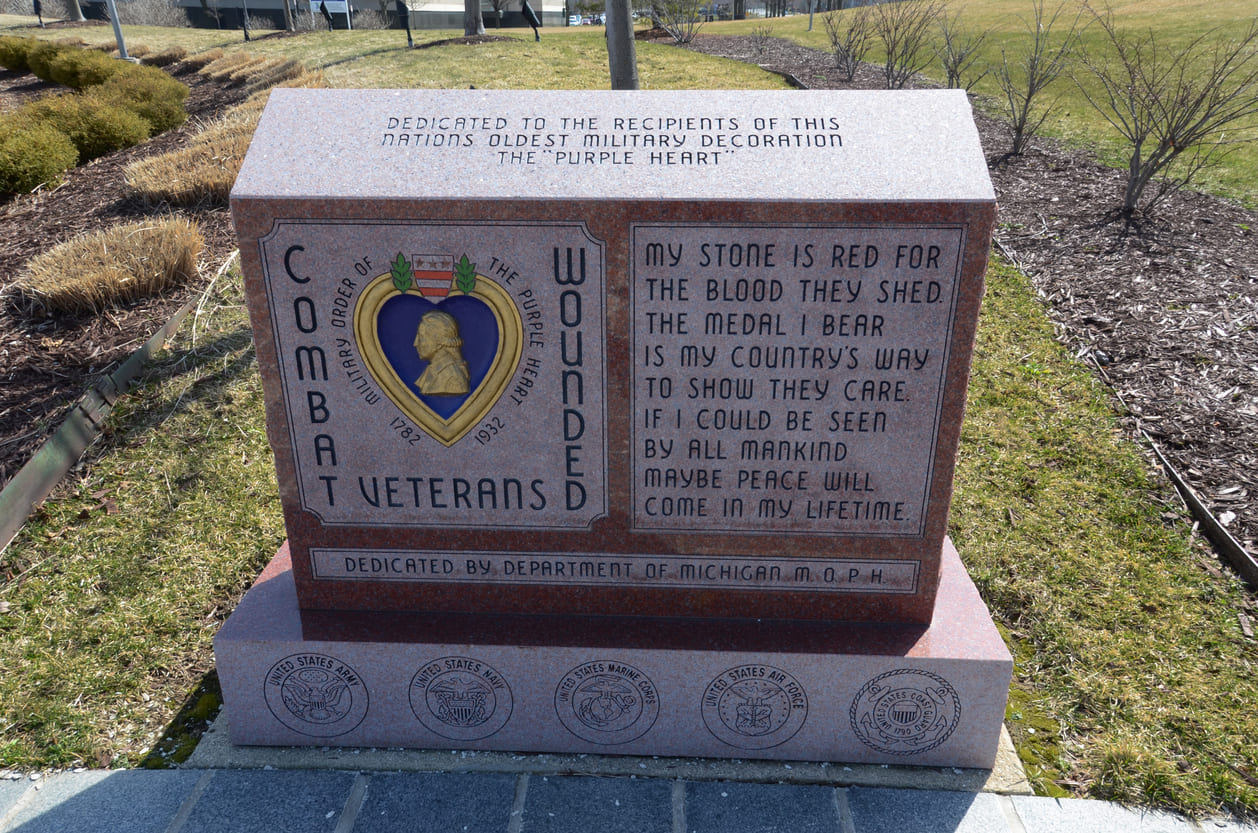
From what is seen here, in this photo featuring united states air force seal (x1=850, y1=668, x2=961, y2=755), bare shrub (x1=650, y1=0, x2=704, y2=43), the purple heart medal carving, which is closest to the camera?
the purple heart medal carving

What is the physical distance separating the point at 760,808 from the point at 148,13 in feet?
176

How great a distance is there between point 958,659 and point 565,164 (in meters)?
2.45

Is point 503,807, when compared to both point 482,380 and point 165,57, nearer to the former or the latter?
point 482,380

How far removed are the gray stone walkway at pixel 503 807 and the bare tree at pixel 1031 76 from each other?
32.7ft

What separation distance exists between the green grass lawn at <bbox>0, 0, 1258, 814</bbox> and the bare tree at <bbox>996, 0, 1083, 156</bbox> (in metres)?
5.95

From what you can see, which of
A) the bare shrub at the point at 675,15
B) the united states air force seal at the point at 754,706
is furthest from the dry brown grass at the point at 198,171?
the bare shrub at the point at 675,15

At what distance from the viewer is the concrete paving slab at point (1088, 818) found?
10.0 ft

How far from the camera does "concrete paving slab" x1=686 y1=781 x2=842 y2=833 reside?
3.09 metres

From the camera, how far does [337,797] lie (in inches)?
127

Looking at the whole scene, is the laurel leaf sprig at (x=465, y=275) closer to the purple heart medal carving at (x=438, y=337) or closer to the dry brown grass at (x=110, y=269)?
the purple heart medal carving at (x=438, y=337)

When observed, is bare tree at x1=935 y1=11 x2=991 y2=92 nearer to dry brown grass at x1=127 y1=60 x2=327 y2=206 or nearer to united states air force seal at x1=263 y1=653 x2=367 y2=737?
dry brown grass at x1=127 y1=60 x2=327 y2=206

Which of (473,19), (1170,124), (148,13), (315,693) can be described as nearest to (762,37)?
(473,19)

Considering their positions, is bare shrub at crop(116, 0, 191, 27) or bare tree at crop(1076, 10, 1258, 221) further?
bare shrub at crop(116, 0, 191, 27)

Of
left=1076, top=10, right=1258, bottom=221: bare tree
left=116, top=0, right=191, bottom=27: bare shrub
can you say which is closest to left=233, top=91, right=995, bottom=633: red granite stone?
left=1076, top=10, right=1258, bottom=221: bare tree
